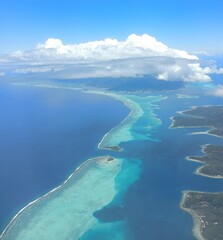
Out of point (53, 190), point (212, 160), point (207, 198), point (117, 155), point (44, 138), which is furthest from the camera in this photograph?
point (44, 138)

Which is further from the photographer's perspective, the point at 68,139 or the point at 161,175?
the point at 68,139

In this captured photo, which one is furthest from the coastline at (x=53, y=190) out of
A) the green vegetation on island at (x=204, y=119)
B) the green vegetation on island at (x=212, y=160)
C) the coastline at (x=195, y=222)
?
the green vegetation on island at (x=204, y=119)

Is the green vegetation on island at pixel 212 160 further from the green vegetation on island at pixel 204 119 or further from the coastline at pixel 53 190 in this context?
the coastline at pixel 53 190

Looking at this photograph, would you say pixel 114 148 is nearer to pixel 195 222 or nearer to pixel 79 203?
pixel 79 203

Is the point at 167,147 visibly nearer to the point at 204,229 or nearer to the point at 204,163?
the point at 204,163

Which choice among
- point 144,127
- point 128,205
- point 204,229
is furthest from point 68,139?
point 204,229

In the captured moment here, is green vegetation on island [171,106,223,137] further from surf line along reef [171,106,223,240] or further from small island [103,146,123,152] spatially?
small island [103,146,123,152]

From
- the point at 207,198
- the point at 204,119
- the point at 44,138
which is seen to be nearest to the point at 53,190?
the point at 207,198
